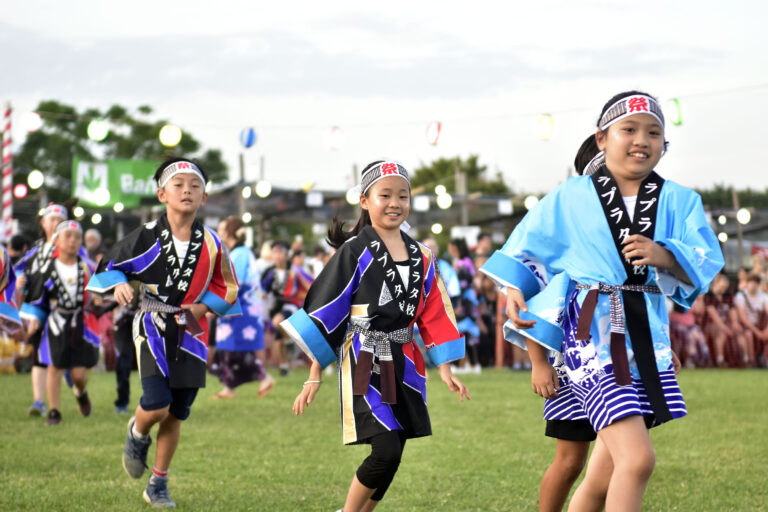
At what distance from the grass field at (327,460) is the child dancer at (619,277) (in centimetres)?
192

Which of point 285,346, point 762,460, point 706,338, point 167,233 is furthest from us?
point 706,338

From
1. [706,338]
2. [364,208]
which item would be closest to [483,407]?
[364,208]

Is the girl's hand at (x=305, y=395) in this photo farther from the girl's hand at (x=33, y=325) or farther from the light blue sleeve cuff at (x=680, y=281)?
the girl's hand at (x=33, y=325)

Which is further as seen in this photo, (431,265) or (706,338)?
→ (706,338)

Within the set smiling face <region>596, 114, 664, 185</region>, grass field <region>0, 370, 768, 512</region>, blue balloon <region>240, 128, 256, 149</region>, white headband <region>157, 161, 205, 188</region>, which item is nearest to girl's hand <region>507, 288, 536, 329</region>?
smiling face <region>596, 114, 664, 185</region>

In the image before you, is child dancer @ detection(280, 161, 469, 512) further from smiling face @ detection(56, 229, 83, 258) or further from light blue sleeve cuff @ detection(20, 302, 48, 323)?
light blue sleeve cuff @ detection(20, 302, 48, 323)

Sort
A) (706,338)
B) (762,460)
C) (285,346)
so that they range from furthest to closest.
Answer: (706,338) < (285,346) < (762,460)

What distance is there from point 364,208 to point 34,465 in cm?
337

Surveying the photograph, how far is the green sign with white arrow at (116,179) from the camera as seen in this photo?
71.9 ft

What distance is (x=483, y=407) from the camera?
10062 millimetres

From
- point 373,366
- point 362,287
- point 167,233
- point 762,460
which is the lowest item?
point 762,460

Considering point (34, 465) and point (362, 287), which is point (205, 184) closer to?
point (362, 287)

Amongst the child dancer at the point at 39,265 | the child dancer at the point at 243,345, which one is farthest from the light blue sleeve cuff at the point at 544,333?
the child dancer at the point at 243,345

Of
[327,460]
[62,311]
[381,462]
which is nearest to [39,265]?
[62,311]
